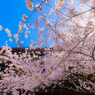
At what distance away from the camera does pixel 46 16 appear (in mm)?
3900

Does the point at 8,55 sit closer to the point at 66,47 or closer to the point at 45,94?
the point at 66,47

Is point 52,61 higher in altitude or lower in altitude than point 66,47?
lower

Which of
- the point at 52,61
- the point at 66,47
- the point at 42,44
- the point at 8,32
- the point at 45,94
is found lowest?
the point at 45,94

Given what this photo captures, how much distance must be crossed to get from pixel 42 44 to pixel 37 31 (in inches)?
40.6

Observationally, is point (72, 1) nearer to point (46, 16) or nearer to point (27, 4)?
point (46, 16)

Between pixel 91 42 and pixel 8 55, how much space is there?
547 centimetres

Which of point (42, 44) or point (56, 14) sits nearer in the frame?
point (56, 14)

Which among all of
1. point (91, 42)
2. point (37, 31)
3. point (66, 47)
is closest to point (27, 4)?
point (37, 31)

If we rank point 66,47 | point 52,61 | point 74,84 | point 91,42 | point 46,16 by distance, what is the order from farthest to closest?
point 74,84 < point 91,42 < point 52,61 < point 66,47 < point 46,16

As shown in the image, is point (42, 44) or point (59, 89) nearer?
point (42, 44)

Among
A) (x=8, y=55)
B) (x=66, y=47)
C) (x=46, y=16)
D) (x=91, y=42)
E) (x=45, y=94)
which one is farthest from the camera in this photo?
(x=45, y=94)

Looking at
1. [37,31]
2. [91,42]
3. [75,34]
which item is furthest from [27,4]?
[91,42]

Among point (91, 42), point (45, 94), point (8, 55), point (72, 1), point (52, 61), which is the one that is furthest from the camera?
point (45, 94)

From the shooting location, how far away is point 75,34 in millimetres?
5234
